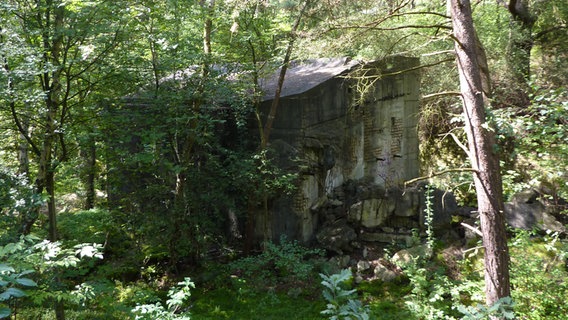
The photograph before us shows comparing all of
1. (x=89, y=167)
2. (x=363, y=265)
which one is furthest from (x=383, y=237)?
(x=89, y=167)

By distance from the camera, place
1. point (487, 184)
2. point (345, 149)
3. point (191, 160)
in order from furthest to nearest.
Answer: point (345, 149), point (191, 160), point (487, 184)

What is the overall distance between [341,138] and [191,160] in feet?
12.6

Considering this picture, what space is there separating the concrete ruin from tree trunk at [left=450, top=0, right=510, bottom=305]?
3536 mm

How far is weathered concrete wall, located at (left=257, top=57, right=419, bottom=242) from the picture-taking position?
855 cm

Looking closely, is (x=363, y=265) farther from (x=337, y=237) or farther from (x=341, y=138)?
(x=341, y=138)

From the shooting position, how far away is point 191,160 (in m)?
7.58

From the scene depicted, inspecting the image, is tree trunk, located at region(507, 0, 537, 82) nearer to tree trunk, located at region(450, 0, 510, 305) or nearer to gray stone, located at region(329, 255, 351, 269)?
gray stone, located at region(329, 255, 351, 269)

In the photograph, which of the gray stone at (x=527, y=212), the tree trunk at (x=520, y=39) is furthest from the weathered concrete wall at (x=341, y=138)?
the gray stone at (x=527, y=212)

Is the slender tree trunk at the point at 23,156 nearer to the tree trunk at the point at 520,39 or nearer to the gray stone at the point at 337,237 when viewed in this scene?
the gray stone at the point at 337,237

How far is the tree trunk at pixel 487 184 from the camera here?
408 centimetres

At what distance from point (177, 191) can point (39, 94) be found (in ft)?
10.3

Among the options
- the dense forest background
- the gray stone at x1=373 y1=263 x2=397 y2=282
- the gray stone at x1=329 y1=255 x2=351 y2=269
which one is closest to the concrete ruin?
the gray stone at x1=329 y1=255 x2=351 y2=269


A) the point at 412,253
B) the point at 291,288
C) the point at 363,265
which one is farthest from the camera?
the point at 363,265

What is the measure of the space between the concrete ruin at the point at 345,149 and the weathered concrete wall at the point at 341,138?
22 millimetres
